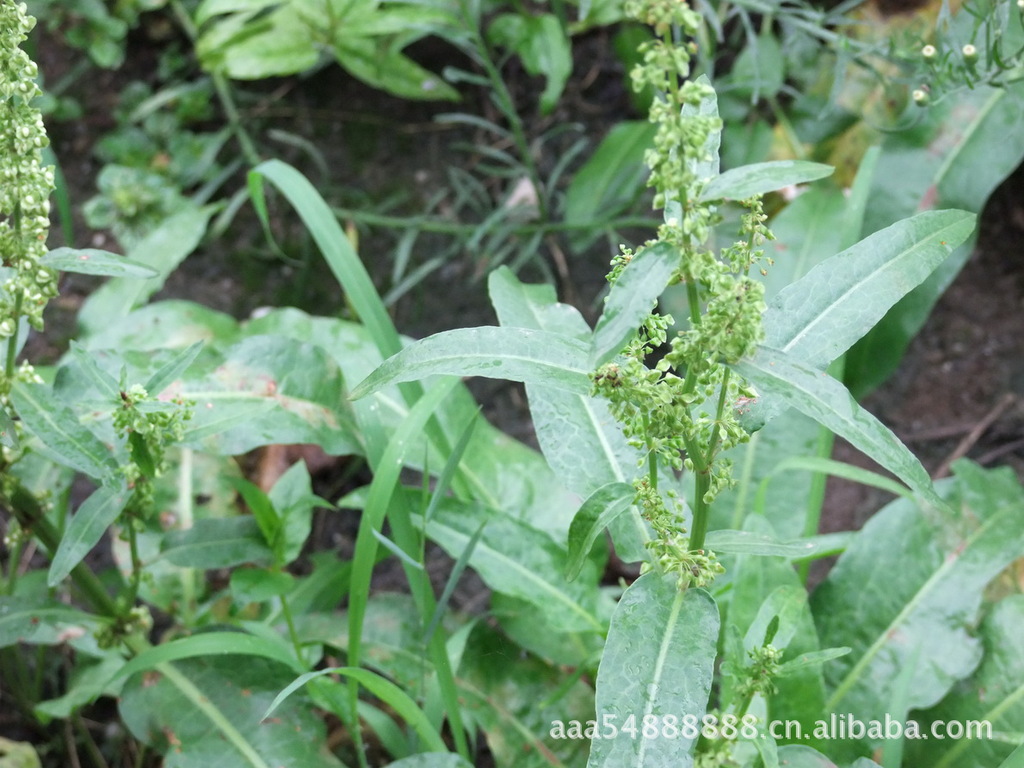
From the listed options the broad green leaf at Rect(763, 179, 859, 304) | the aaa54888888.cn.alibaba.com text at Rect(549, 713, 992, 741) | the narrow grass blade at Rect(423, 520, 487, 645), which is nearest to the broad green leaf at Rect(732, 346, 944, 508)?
the aaa54888888.cn.alibaba.com text at Rect(549, 713, 992, 741)

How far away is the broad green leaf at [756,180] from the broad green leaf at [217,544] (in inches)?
44.1

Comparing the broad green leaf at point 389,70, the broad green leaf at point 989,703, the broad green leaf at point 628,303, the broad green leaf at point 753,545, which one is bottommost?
the broad green leaf at point 989,703

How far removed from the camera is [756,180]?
0.94 metres

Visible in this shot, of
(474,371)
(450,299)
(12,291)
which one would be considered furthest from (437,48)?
(474,371)

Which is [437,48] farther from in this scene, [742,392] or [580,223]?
[742,392]

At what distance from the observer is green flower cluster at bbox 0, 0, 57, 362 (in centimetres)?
118

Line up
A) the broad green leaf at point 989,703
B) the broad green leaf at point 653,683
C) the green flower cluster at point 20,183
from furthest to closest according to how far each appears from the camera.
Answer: the broad green leaf at point 989,703
the green flower cluster at point 20,183
the broad green leaf at point 653,683

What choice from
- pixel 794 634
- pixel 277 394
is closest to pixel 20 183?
pixel 277 394

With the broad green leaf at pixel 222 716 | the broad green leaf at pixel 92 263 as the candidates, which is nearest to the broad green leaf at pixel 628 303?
the broad green leaf at pixel 92 263

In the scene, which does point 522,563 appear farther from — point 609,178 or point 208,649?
point 609,178

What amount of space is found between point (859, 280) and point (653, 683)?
56 centimetres

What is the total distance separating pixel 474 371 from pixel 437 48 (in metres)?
2.19

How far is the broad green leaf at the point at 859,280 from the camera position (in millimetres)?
1141

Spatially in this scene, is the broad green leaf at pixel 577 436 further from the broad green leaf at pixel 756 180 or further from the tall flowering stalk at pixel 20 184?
the tall flowering stalk at pixel 20 184
